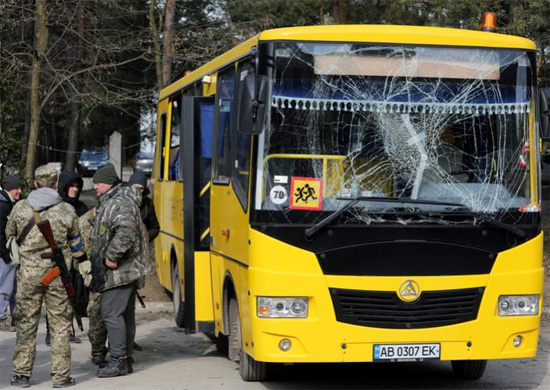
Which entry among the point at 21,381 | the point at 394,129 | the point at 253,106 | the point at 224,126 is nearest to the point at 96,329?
the point at 21,381

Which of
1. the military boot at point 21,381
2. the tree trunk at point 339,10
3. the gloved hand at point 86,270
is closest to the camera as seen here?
the military boot at point 21,381

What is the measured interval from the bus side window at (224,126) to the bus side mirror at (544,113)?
264 cm

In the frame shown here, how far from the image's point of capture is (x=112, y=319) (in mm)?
9898

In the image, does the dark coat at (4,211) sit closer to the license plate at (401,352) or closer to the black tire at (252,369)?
the black tire at (252,369)

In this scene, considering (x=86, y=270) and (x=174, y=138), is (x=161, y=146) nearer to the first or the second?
(x=174, y=138)

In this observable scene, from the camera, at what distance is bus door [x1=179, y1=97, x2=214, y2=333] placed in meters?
10.9

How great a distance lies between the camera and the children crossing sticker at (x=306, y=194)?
8.48m

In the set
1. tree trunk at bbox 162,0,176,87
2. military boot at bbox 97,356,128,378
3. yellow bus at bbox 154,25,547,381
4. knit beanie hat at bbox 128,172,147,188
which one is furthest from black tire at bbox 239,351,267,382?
→ tree trunk at bbox 162,0,176,87

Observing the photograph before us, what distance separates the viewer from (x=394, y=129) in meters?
8.70

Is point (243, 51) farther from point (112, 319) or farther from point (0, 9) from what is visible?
point (0, 9)

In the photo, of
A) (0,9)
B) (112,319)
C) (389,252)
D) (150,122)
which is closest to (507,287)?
(389,252)

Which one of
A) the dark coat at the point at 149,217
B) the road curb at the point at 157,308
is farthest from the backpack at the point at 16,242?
the road curb at the point at 157,308

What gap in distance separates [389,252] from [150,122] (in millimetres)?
19400

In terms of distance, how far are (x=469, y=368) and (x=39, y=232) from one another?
3.89 m
